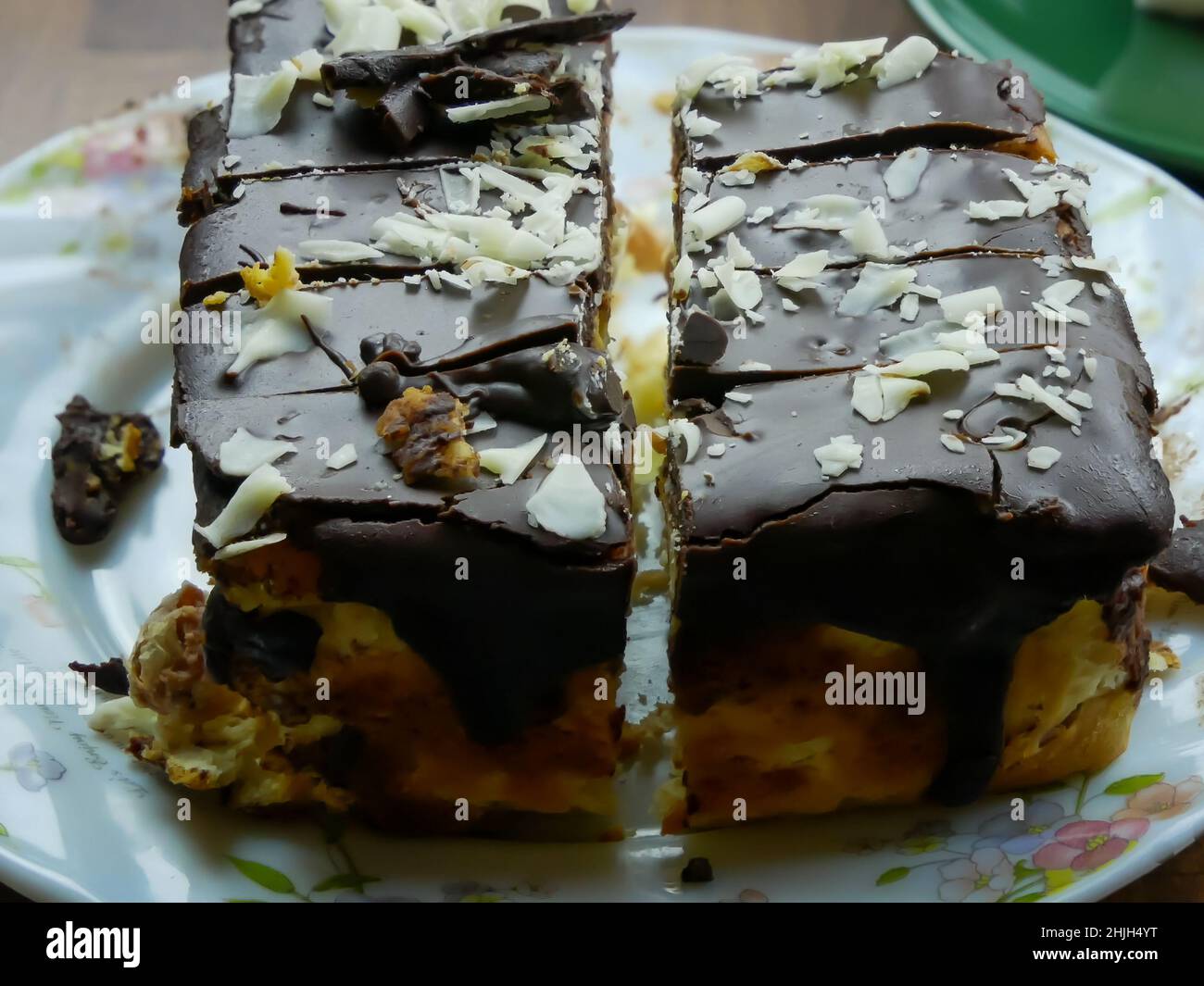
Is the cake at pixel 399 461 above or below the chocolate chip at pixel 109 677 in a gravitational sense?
above

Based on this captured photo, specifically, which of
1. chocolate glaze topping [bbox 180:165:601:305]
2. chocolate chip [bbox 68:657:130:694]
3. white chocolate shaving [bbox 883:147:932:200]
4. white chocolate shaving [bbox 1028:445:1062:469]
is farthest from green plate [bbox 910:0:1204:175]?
chocolate chip [bbox 68:657:130:694]

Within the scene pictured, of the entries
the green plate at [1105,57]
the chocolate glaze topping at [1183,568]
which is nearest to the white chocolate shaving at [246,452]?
the chocolate glaze topping at [1183,568]

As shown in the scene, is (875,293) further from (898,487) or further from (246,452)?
(246,452)

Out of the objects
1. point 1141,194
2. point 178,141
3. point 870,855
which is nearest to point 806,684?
point 870,855

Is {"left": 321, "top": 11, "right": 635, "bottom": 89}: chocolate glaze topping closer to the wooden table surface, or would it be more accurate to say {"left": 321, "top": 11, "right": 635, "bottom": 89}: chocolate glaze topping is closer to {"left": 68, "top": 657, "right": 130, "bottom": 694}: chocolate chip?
{"left": 68, "top": 657, "right": 130, "bottom": 694}: chocolate chip

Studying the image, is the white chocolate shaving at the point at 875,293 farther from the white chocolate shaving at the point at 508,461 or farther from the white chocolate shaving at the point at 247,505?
the white chocolate shaving at the point at 247,505

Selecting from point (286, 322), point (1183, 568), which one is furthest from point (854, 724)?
point (286, 322)
